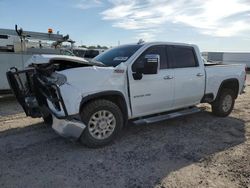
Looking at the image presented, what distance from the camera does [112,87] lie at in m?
4.67

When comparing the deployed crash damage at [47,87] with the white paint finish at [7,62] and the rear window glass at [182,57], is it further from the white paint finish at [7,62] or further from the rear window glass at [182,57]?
the white paint finish at [7,62]

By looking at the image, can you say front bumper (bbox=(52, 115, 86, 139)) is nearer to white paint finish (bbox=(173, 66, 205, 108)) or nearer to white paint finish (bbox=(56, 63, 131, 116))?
white paint finish (bbox=(56, 63, 131, 116))

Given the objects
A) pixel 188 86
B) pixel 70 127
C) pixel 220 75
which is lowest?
pixel 70 127

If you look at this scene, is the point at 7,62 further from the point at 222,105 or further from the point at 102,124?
the point at 222,105

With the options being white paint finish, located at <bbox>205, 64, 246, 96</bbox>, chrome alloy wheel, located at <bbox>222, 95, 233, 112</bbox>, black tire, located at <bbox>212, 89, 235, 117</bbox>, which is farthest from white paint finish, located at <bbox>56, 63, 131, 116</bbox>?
chrome alloy wheel, located at <bbox>222, 95, 233, 112</bbox>

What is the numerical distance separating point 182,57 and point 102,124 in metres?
2.51

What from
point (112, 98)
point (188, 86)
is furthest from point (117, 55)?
point (188, 86)

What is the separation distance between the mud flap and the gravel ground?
60 cm

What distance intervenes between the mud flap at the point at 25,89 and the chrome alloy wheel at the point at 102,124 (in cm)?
112

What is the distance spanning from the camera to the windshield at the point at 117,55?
5253 millimetres

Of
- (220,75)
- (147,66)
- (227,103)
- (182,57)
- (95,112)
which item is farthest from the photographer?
(227,103)

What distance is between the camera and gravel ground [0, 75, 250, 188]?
3.66 meters

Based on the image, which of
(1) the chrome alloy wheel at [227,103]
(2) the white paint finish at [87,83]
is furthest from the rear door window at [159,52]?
(1) the chrome alloy wheel at [227,103]

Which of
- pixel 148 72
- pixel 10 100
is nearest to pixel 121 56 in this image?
pixel 148 72
